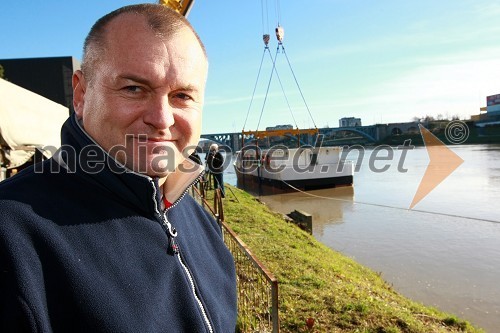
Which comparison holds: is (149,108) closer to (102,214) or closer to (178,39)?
(178,39)

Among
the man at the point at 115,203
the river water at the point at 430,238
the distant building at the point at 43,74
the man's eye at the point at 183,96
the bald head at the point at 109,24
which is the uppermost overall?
the distant building at the point at 43,74

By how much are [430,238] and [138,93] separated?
12211 mm

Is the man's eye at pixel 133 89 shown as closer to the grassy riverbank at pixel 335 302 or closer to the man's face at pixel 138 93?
the man's face at pixel 138 93

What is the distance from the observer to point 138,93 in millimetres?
1156

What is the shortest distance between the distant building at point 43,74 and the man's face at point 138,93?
25.8 meters

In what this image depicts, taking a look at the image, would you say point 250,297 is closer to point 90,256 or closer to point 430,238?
point 90,256

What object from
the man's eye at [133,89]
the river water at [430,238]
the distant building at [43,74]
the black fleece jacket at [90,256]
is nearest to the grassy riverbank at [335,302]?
the river water at [430,238]

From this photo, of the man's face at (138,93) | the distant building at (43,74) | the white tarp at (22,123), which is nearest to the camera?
the man's face at (138,93)

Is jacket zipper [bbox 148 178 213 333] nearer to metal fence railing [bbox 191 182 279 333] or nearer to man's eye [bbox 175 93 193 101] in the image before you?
man's eye [bbox 175 93 193 101]

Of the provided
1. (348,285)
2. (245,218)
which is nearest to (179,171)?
(348,285)

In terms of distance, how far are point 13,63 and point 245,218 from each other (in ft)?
74.5

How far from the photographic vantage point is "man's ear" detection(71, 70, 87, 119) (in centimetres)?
123

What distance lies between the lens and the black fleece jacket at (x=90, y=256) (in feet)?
2.93

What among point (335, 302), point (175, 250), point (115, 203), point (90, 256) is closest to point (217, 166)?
point (335, 302)
